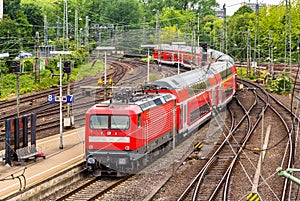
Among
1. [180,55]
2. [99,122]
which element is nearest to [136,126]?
[99,122]

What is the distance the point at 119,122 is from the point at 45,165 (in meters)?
3.06

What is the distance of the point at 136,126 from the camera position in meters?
17.8

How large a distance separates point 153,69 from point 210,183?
4392cm

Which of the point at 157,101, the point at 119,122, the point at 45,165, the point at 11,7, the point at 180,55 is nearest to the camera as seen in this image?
the point at 119,122

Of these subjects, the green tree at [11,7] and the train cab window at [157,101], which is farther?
the green tree at [11,7]

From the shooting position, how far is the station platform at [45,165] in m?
15.8

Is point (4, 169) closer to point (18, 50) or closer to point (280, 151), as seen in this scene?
point (280, 151)

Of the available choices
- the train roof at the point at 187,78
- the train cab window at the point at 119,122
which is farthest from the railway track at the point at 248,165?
the train roof at the point at 187,78

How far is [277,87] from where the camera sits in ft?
156

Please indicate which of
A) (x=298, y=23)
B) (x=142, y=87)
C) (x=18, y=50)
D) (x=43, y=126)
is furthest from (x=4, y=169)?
(x=298, y=23)

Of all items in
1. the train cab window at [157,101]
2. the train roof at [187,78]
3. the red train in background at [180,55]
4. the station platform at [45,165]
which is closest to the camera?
the station platform at [45,165]

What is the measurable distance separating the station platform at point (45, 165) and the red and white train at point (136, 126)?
51.4 inches

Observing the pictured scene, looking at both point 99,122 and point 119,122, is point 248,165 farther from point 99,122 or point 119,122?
point 99,122

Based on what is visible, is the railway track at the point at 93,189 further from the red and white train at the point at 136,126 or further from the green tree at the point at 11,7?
the green tree at the point at 11,7
